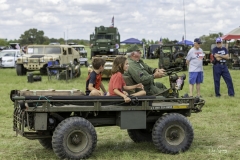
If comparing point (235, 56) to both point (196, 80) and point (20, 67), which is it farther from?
point (196, 80)

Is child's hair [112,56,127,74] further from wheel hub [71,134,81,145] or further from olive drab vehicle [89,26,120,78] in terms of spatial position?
olive drab vehicle [89,26,120,78]

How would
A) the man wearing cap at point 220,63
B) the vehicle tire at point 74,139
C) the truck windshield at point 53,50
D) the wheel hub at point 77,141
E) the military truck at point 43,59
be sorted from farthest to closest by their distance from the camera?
the truck windshield at point 53,50 → the military truck at point 43,59 → the man wearing cap at point 220,63 → the wheel hub at point 77,141 → the vehicle tire at point 74,139

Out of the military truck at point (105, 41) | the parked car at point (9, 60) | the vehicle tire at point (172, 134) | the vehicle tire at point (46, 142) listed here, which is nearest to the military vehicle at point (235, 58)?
the military truck at point (105, 41)

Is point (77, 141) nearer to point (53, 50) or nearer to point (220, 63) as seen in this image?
point (220, 63)

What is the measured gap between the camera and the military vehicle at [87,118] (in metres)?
6.28

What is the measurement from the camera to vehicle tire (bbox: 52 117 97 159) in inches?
245

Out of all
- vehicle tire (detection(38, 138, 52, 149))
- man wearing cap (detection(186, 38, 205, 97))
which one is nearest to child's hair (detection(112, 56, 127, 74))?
vehicle tire (detection(38, 138, 52, 149))

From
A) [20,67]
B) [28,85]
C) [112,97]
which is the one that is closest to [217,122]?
[112,97]

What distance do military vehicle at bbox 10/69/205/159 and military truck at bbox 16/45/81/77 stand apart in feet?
49.3

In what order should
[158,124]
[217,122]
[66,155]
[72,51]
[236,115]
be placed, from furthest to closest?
[72,51], [236,115], [217,122], [158,124], [66,155]

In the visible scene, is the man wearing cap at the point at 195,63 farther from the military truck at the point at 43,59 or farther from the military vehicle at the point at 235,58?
the military vehicle at the point at 235,58

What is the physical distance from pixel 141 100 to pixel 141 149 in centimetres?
87

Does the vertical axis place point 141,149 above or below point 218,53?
below

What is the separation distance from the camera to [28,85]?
18.6 metres
